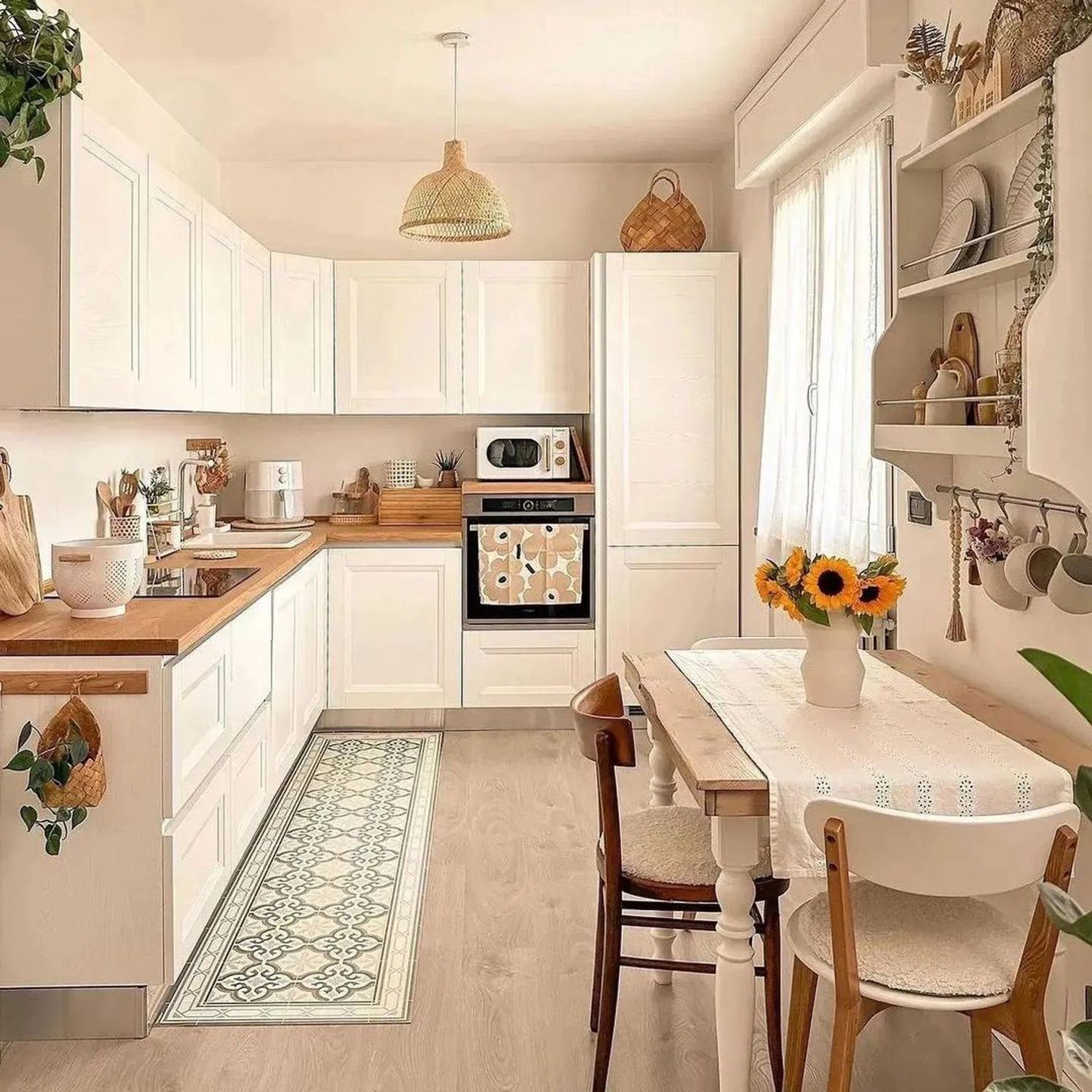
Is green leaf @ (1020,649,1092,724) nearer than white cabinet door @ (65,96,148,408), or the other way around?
green leaf @ (1020,649,1092,724)

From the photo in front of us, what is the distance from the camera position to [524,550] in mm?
5289

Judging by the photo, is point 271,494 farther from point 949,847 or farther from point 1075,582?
point 949,847

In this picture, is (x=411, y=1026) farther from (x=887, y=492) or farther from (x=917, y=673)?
(x=887, y=492)

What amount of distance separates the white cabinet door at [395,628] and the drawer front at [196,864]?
2087mm

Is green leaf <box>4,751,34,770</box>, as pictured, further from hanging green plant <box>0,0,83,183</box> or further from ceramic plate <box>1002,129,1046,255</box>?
ceramic plate <box>1002,129,1046,255</box>

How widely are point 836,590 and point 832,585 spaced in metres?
0.01

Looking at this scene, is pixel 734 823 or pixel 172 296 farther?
pixel 172 296

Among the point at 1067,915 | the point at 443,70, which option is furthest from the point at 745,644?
the point at 443,70

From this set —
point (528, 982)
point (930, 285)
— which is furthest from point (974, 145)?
point (528, 982)

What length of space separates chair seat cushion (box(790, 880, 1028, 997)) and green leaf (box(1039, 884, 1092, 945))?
0.74m

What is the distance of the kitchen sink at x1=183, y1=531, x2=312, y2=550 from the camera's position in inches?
188

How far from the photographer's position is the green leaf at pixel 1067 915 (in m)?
1.07

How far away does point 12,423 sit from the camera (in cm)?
328

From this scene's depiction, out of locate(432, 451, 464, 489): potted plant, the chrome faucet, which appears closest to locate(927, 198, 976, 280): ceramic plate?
the chrome faucet
